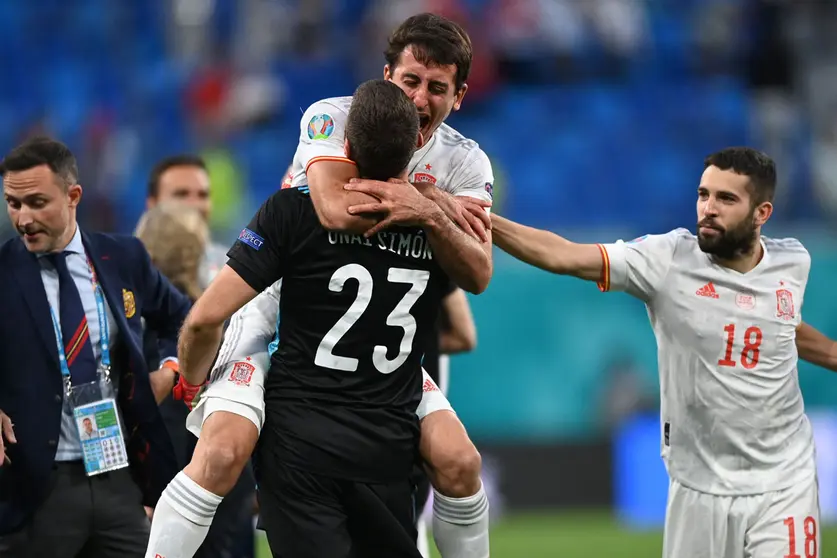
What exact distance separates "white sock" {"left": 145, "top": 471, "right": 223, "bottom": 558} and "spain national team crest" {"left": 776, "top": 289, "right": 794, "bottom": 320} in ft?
8.60

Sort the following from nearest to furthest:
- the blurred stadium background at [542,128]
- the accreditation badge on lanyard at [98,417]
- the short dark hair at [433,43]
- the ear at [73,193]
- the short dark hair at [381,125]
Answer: the short dark hair at [381,125] → the short dark hair at [433,43] → the accreditation badge on lanyard at [98,417] → the ear at [73,193] → the blurred stadium background at [542,128]

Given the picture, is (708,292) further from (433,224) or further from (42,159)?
(42,159)

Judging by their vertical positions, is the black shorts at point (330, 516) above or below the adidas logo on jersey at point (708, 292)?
below

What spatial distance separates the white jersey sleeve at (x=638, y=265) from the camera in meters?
5.45

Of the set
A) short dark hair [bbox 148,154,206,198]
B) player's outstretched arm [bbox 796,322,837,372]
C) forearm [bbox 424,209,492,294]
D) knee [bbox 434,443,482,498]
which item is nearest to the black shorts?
knee [bbox 434,443,482,498]

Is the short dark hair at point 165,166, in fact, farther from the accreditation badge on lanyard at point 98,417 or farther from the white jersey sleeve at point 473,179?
the white jersey sleeve at point 473,179

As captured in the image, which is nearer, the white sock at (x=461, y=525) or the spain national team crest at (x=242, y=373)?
the spain national team crest at (x=242, y=373)

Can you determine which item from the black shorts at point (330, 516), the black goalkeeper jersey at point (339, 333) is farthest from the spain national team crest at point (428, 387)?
the black shorts at point (330, 516)

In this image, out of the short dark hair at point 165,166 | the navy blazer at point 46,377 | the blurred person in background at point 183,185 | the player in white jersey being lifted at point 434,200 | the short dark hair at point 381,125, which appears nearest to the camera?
the short dark hair at point 381,125

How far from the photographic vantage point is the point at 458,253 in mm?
4262

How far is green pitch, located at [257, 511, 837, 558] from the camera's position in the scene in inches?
386

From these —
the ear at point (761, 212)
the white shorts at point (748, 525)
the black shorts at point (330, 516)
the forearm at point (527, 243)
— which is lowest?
the white shorts at point (748, 525)

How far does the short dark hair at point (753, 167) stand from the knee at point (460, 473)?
6.32 feet

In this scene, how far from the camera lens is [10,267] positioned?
4.89m
